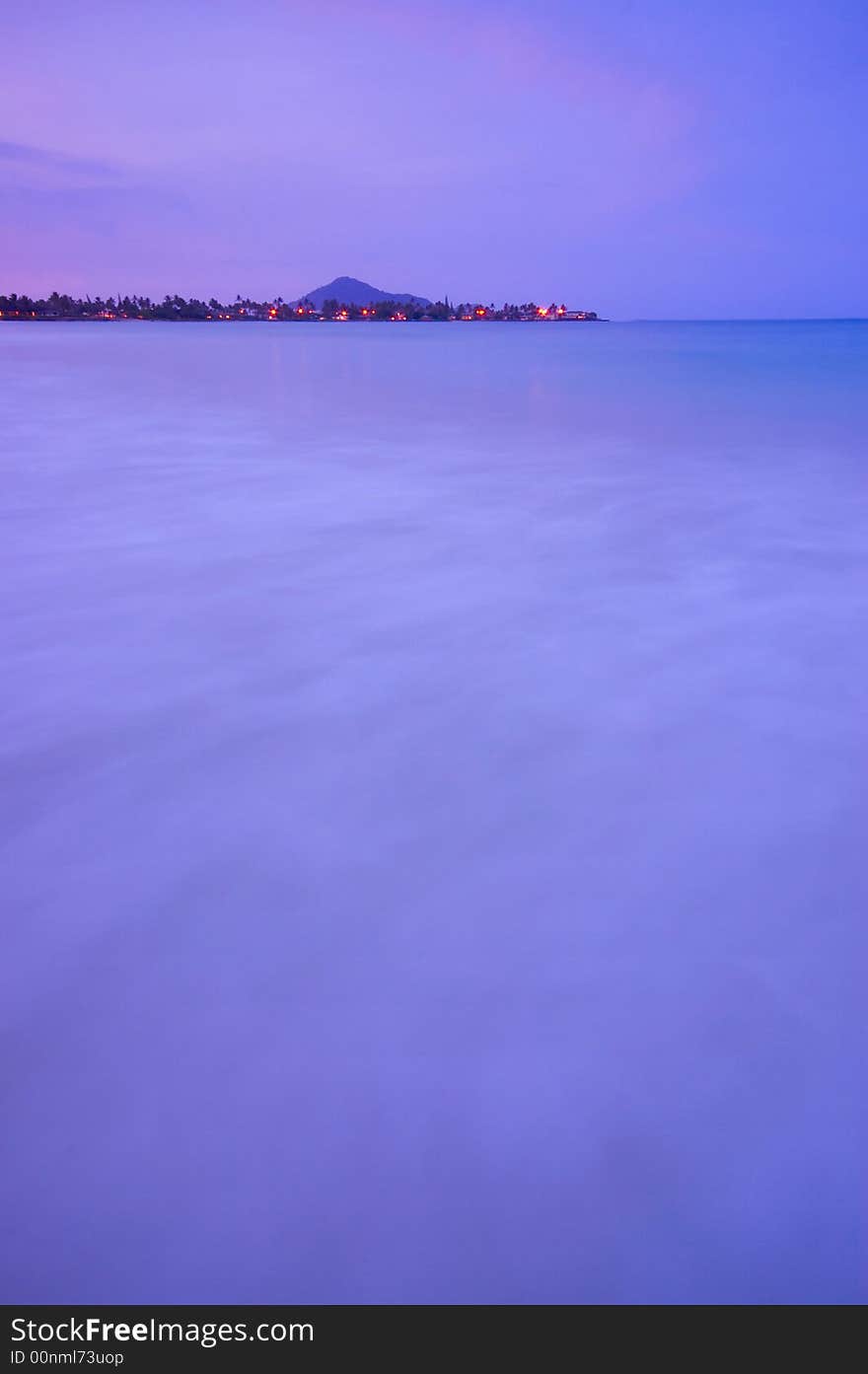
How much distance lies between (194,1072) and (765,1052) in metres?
1.32

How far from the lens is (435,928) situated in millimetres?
2439

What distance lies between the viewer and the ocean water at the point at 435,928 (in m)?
1.71

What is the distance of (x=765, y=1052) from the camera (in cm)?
204

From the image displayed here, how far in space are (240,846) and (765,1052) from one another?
5.26 ft

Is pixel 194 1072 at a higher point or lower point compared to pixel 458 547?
lower

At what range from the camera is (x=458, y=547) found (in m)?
6.16

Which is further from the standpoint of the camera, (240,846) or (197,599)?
(197,599)

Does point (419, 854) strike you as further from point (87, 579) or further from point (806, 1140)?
point (87, 579)

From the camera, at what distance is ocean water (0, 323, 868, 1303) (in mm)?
1709

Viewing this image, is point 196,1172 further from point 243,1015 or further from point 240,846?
point 240,846
